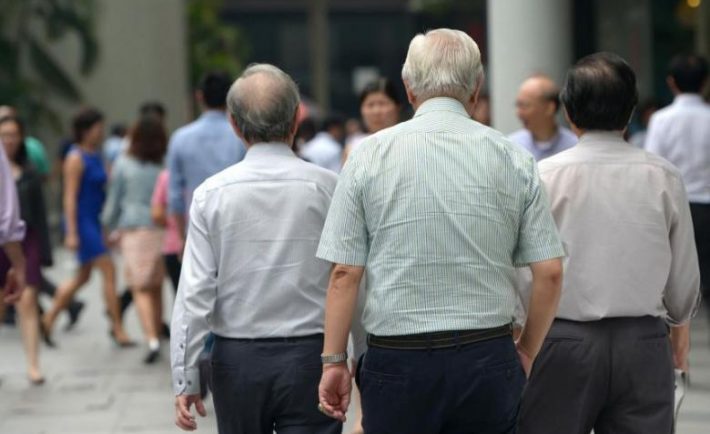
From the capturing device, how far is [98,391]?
1001 centimetres

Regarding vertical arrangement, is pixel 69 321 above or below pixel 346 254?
below

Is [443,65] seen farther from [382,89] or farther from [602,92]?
[382,89]

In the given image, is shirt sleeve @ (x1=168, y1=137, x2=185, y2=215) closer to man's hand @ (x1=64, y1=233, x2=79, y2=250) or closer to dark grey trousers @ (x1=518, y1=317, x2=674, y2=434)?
man's hand @ (x1=64, y1=233, x2=79, y2=250)

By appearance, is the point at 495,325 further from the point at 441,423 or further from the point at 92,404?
the point at 92,404

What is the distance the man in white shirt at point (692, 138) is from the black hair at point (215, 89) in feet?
8.94

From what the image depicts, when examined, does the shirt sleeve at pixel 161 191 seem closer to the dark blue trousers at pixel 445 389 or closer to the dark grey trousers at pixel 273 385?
the dark grey trousers at pixel 273 385

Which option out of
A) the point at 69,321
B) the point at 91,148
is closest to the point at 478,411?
the point at 91,148

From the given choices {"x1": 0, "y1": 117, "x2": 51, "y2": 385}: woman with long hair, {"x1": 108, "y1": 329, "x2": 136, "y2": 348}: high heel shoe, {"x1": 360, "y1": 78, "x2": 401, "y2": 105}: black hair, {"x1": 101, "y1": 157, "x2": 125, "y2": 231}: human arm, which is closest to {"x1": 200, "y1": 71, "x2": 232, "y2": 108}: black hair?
{"x1": 360, "y1": 78, "x2": 401, "y2": 105}: black hair

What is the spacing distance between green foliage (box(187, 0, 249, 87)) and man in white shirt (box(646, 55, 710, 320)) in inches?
1077

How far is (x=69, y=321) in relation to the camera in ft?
45.8

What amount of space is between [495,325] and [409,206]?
1.30ft

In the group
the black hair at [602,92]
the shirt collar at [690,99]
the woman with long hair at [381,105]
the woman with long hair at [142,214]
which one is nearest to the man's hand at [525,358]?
the black hair at [602,92]

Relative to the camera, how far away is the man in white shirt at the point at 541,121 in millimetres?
8391

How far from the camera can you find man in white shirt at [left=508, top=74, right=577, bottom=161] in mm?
8391
